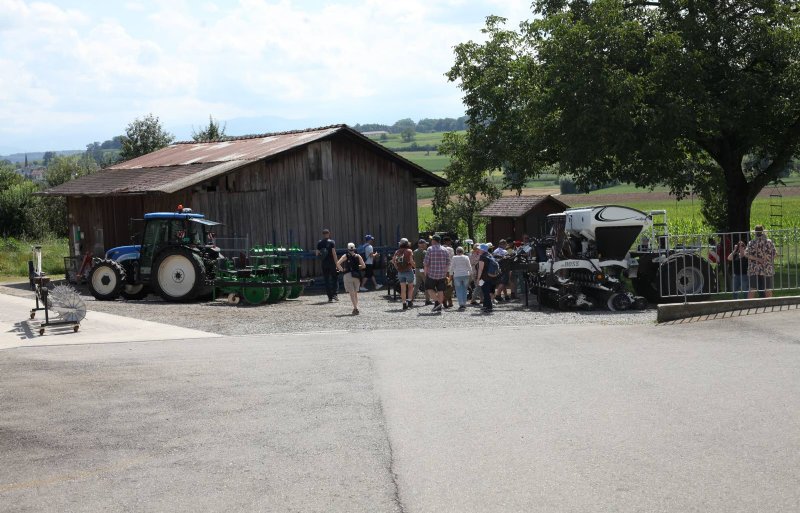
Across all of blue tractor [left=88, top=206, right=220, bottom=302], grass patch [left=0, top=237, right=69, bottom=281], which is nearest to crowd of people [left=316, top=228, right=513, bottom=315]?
blue tractor [left=88, top=206, right=220, bottom=302]

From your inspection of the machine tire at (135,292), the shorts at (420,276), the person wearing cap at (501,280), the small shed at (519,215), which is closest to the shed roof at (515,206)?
the small shed at (519,215)

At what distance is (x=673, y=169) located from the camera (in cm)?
3011

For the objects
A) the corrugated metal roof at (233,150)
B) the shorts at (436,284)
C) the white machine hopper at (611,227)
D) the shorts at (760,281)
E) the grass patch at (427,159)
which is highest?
the grass patch at (427,159)

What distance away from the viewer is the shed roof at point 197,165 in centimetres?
2498

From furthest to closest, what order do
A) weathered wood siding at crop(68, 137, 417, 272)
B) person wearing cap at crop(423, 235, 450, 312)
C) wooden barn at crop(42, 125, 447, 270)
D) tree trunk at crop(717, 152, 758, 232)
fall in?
1. tree trunk at crop(717, 152, 758, 232)
2. weathered wood siding at crop(68, 137, 417, 272)
3. wooden barn at crop(42, 125, 447, 270)
4. person wearing cap at crop(423, 235, 450, 312)

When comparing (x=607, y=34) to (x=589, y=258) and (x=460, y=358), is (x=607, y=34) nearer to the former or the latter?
(x=589, y=258)

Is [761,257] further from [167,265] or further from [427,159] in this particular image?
[427,159]

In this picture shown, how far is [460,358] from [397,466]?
5277 millimetres

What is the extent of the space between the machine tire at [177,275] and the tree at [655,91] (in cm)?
1053

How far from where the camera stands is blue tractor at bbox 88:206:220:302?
21578mm

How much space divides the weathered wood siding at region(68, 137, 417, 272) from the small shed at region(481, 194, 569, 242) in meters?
6.67

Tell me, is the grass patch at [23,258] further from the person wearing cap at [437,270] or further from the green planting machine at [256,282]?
the person wearing cap at [437,270]

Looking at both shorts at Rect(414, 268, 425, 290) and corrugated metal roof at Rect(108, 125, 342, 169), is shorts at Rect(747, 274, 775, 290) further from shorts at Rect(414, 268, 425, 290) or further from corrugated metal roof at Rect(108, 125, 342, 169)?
corrugated metal roof at Rect(108, 125, 342, 169)

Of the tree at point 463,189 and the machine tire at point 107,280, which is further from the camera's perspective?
the tree at point 463,189
